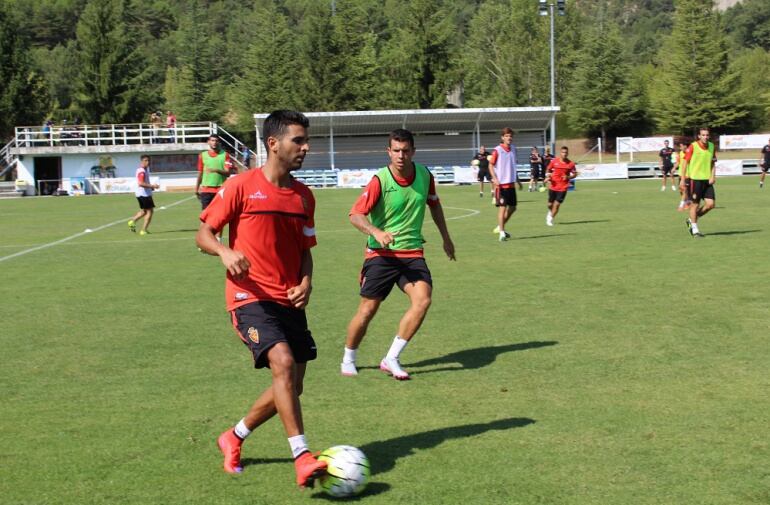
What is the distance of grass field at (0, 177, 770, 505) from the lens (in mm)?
5250

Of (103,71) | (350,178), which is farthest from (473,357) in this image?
(103,71)

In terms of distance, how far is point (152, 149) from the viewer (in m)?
56.3


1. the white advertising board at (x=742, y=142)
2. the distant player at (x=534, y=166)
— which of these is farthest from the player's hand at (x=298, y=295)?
the white advertising board at (x=742, y=142)

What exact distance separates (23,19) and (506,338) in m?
172

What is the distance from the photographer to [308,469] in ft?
16.3

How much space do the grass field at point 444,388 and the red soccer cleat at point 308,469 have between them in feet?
0.47

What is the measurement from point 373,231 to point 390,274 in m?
0.63

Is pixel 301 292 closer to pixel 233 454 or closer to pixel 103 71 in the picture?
pixel 233 454

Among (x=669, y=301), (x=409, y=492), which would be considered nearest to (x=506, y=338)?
(x=669, y=301)

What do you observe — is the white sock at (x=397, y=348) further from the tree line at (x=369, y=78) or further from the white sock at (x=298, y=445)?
the tree line at (x=369, y=78)

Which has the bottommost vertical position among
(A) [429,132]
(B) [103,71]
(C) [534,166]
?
(C) [534,166]

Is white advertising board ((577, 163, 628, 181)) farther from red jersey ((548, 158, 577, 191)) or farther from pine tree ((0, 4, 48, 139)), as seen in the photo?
pine tree ((0, 4, 48, 139))

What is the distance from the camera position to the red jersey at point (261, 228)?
5.36 metres

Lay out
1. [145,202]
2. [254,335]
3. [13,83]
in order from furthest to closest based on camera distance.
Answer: [13,83]
[145,202]
[254,335]
